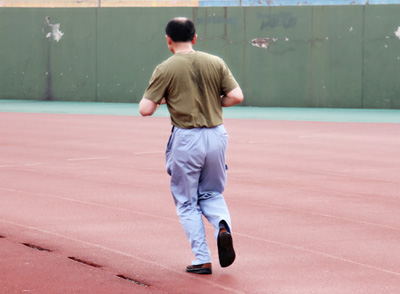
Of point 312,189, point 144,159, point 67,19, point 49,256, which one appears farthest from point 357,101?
point 49,256

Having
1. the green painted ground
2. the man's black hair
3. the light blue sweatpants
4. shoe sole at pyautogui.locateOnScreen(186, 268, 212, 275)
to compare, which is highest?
the man's black hair

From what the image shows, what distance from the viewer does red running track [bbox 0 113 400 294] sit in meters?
6.16

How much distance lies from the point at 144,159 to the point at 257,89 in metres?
15.7

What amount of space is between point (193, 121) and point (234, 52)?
2353 centimetres

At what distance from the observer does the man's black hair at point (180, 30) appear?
6.25 metres

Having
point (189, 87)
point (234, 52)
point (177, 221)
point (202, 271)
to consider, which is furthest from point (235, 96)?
point (234, 52)

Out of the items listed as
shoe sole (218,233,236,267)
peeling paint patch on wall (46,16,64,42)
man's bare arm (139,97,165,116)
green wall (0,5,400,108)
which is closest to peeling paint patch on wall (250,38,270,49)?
green wall (0,5,400,108)

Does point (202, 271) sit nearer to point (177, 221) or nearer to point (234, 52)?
point (177, 221)

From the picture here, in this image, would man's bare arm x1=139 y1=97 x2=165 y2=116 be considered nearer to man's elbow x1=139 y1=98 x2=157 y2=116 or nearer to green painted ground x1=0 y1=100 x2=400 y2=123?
man's elbow x1=139 y1=98 x2=157 y2=116

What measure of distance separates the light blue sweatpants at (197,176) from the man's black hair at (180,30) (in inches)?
25.2

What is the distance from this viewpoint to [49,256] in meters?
6.86

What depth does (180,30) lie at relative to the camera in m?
6.26

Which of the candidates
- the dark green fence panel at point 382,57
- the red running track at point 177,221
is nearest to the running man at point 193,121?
the red running track at point 177,221

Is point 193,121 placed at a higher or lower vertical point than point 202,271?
higher
